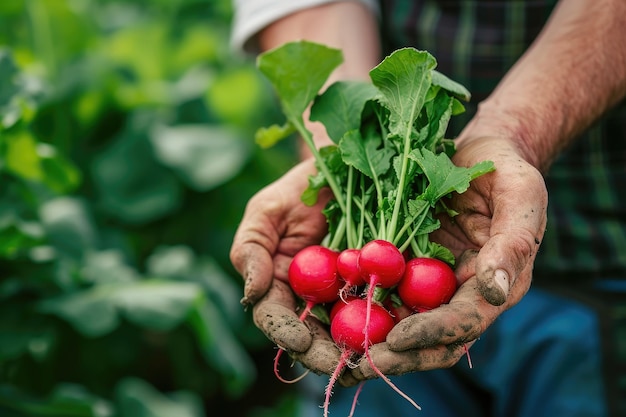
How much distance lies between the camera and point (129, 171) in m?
3.73

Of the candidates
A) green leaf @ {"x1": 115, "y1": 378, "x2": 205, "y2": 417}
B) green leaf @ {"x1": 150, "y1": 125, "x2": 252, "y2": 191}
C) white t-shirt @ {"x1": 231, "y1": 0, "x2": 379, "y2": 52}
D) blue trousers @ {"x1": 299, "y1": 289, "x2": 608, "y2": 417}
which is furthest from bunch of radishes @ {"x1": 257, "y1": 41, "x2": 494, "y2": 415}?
green leaf @ {"x1": 150, "y1": 125, "x2": 252, "y2": 191}

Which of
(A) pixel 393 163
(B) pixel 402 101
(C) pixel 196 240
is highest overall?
(B) pixel 402 101

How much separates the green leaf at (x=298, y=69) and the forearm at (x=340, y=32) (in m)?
0.24

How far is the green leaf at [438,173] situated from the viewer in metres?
1.73

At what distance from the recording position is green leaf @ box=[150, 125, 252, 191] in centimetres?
377

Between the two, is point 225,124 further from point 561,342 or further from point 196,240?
point 561,342

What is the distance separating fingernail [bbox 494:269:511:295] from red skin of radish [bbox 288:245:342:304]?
480mm

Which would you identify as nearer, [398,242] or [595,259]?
[398,242]

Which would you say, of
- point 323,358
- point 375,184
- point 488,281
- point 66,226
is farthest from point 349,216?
point 66,226

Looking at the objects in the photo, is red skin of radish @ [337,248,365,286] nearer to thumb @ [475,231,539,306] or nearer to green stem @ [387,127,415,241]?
green stem @ [387,127,415,241]

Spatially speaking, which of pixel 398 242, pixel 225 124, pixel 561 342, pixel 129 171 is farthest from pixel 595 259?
pixel 225 124

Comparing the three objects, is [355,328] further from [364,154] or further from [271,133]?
[271,133]

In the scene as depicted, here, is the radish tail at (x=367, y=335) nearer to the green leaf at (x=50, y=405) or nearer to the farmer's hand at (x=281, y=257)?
the farmer's hand at (x=281, y=257)

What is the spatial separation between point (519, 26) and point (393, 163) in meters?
0.75
